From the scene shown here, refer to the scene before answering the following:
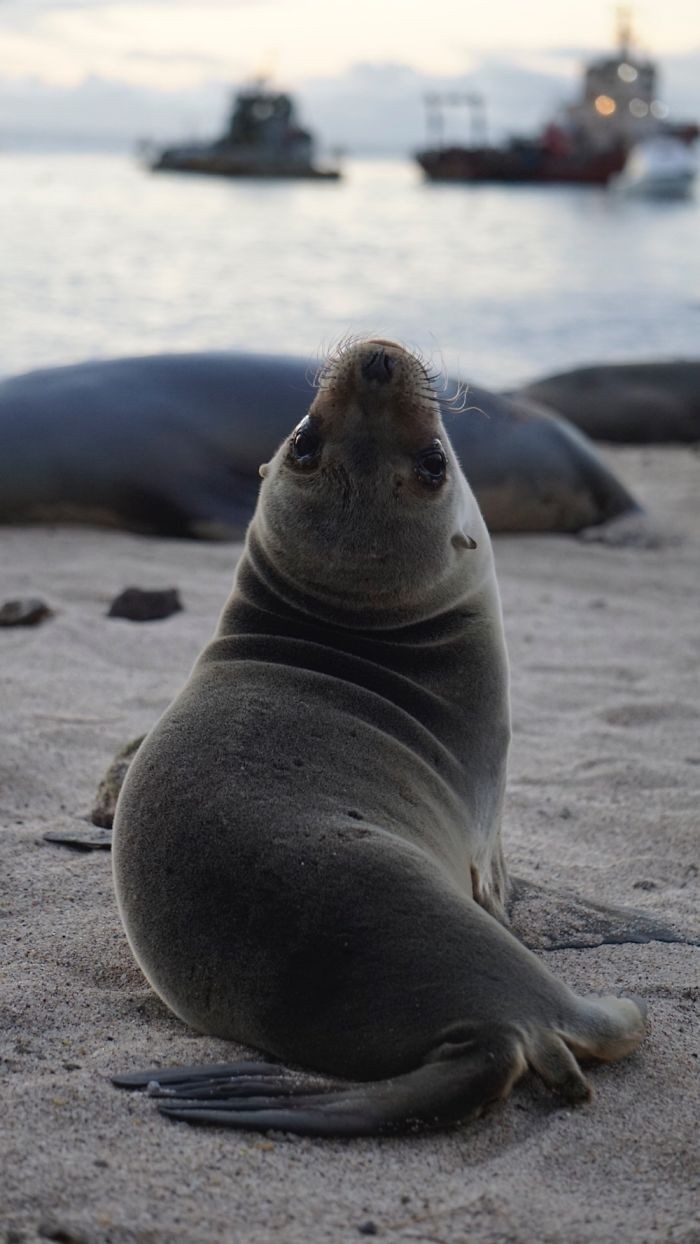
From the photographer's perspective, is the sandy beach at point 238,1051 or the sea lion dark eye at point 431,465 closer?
the sandy beach at point 238,1051

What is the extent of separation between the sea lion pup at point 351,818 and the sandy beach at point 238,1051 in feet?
0.24

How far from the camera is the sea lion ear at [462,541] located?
278 centimetres

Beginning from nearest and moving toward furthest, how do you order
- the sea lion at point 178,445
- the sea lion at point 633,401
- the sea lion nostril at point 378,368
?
the sea lion nostril at point 378,368, the sea lion at point 178,445, the sea lion at point 633,401

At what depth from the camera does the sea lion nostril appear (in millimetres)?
2648

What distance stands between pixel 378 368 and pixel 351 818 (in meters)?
0.79

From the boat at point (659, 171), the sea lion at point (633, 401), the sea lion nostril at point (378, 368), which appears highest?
the sea lion nostril at point (378, 368)

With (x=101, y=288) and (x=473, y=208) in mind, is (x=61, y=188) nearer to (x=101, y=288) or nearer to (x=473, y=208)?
(x=473, y=208)

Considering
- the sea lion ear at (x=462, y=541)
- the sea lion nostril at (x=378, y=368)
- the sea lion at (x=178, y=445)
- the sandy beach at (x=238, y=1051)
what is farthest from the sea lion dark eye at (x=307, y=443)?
the sea lion at (x=178, y=445)

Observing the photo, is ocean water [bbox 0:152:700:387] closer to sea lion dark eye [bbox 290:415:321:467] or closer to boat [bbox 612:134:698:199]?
sea lion dark eye [bbox 290:415:321:467]

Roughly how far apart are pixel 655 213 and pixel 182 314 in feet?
144

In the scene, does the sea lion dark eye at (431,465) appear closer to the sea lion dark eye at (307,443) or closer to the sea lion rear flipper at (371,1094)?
the sea lion dark eye at (307,443)

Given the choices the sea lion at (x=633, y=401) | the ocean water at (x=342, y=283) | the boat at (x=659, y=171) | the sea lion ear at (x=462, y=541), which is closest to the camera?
the sea lion ear at (x=462, y=541)

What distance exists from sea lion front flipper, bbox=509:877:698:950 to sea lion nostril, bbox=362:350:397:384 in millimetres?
1034

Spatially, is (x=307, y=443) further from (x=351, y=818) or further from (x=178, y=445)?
(x=178, y=445)
